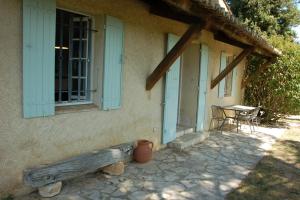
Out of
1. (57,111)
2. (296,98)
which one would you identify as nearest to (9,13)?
(57,111)

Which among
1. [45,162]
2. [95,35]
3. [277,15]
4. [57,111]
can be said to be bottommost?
[45,162]

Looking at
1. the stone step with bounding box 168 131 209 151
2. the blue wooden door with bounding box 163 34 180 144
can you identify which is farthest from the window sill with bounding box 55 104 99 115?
the stone step with bounding box 168 131 209 151

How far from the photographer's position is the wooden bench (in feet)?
12.6

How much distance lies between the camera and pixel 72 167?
166 inches

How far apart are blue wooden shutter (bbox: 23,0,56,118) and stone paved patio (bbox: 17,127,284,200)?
1258 millimetres

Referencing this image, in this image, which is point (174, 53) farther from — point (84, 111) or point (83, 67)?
A: point (84, 111)

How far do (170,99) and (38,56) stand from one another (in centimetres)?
373

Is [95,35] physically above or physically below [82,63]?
above

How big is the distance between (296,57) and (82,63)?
8946mm

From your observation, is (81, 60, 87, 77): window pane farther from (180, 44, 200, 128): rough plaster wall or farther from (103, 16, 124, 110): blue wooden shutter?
(180, 44, 200, 128): rough plaster wall

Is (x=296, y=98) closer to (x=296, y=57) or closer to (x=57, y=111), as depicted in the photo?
(x=296, y=57)

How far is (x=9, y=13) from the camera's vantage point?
3.62 meters

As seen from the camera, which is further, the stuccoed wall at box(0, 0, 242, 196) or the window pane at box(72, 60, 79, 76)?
the window pane at box(72, 60, 79, 76)

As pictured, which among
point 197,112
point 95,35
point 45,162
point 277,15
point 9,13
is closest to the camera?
point 9,13
